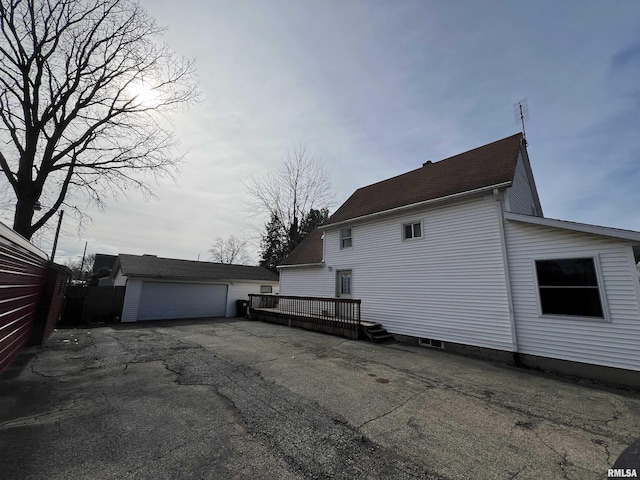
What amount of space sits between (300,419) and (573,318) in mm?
6865

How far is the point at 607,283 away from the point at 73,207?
18.6 metres

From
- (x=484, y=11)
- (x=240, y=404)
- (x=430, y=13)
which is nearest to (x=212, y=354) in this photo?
(x=240, y=404)

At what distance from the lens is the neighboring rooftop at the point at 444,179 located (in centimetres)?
845

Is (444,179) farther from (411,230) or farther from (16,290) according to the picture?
(16,290)

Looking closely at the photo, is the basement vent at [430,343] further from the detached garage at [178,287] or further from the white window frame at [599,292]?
the detached garage at [178,287]

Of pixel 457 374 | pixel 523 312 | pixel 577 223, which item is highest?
pixel 577 223

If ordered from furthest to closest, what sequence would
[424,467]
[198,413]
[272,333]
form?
[272,333] → [198,413] → [424,467]

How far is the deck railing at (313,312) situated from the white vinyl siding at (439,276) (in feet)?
3.17

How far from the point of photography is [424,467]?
108 inches

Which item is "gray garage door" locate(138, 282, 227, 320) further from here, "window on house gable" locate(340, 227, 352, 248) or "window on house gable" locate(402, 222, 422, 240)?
A: "window on house gable" locate(402, 222, 422, 240)

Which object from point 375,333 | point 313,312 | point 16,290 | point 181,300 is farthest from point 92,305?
point 375,333

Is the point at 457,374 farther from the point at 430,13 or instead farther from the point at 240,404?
the point at 430,13

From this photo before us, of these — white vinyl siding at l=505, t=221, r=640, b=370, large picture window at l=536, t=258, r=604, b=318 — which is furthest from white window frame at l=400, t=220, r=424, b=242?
large picture window at l=536, t=258, r=604, b=318

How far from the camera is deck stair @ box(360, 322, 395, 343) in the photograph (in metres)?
9.24
